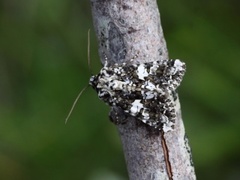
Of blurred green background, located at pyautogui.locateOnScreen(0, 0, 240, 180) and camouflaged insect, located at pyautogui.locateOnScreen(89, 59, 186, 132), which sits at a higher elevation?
blurred green background, located at pyautogui.locateOnScreen(0, 0, 240, 180)

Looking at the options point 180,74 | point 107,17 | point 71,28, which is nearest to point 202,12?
point 71,28

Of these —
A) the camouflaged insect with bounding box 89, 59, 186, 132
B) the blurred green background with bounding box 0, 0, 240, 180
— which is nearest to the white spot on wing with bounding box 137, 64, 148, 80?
the camouflaged insect with bounding box 89, 59, 186, 132

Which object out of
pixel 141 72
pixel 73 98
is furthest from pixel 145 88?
pixel 73 98

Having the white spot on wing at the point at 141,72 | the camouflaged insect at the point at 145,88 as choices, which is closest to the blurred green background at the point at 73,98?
the camouflaged insect at the point at 145,88

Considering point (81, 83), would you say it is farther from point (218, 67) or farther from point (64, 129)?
point (218, 67)

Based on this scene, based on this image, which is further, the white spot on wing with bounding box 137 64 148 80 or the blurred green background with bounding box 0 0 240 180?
the blurred green background with bounding box 0 0 240 180

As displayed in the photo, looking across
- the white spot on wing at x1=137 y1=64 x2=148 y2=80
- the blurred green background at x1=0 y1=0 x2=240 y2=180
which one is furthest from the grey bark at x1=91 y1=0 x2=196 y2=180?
the blurred green background at x1=0 y1=0 x2=240 y2=180

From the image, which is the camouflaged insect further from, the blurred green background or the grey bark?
the blurred green background

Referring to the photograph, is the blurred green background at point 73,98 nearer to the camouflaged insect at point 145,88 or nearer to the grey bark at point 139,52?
the camouflaged insect at point 145,88
